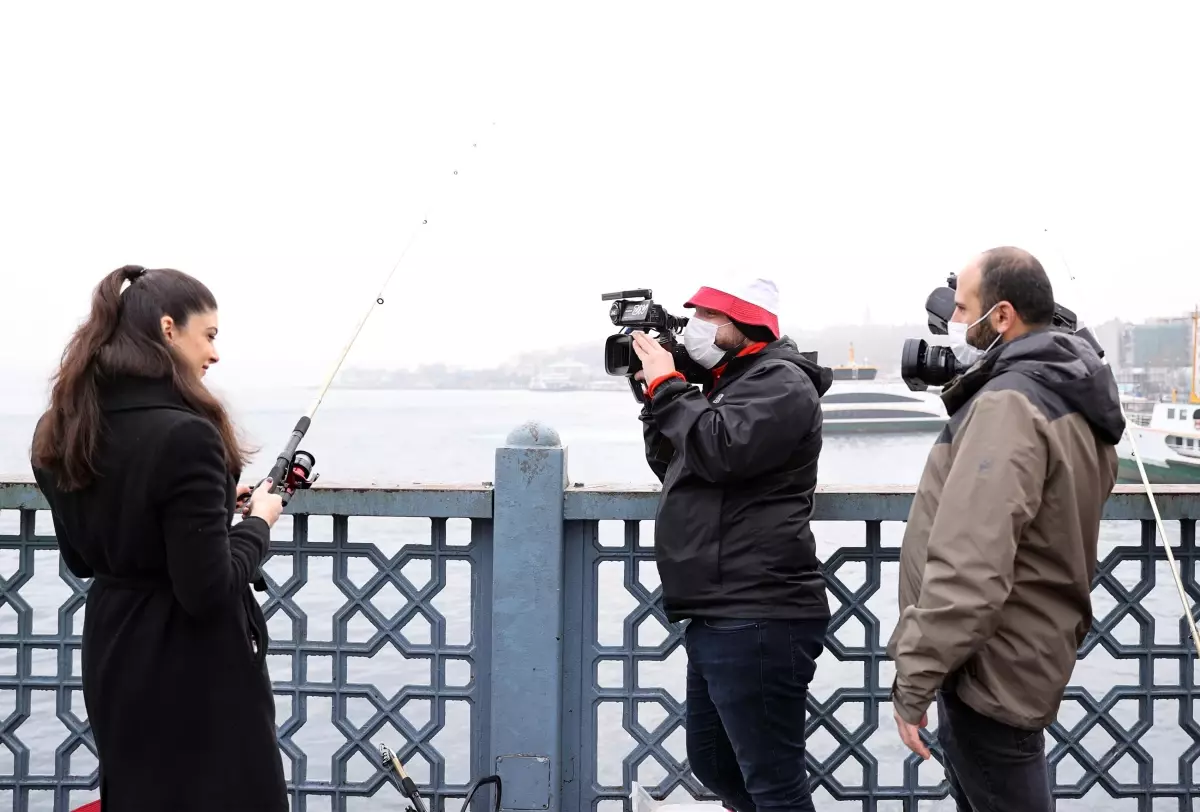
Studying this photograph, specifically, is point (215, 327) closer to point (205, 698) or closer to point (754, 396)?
point (205, 698)

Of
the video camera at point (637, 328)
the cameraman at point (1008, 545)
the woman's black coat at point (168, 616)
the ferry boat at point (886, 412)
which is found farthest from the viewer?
the ferry boat at point (886, 412)

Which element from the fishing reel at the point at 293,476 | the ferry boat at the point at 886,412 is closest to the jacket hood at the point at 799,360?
the fishing reel at the point at 293,476

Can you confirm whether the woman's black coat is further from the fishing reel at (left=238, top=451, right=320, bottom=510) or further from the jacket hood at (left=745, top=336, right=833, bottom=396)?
the jacket hood at (left=745, top=336, right=833, bottom=396)

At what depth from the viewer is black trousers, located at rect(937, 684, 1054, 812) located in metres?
2.39

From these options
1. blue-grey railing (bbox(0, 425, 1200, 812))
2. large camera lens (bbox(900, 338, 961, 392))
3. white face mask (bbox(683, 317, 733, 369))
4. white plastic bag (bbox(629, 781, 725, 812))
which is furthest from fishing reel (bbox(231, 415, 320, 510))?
large camera lens (bbox(900, 338, 961, 392))

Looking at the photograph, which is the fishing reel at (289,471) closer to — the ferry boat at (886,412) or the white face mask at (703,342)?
the white face mask at (703,342)

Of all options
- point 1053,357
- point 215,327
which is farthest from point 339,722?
point 1053,357

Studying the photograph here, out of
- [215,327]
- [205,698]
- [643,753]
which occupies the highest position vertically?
[215,327]

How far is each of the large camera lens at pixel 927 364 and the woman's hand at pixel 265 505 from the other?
1680 mm

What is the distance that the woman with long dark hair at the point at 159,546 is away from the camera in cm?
213

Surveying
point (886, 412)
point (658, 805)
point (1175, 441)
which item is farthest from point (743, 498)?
point (1175, 441)

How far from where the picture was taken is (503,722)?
337 centimetres

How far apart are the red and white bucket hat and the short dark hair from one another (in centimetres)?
63

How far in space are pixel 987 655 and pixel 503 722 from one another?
5.45ft
